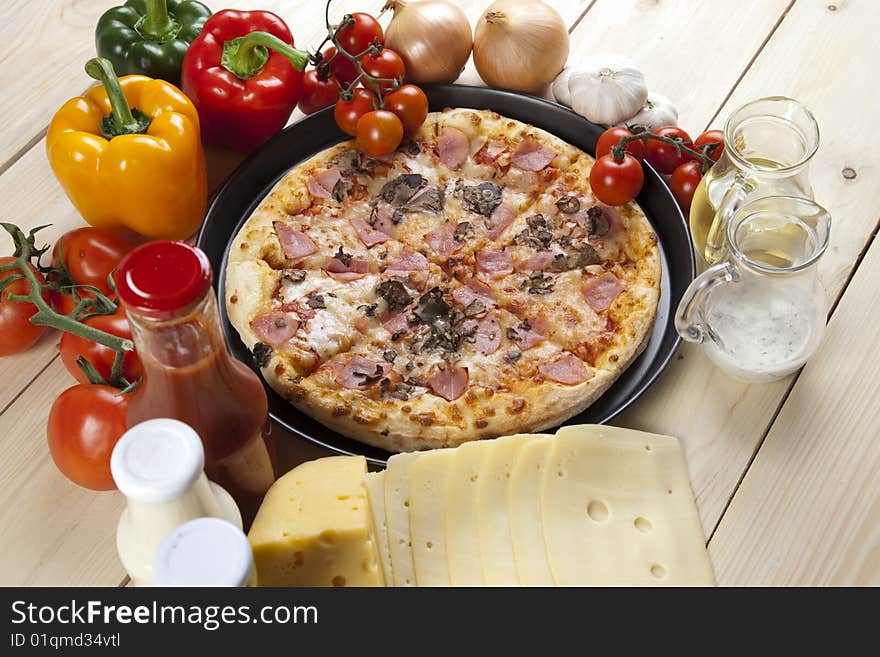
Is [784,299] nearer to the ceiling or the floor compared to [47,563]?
nearer to the ceiling

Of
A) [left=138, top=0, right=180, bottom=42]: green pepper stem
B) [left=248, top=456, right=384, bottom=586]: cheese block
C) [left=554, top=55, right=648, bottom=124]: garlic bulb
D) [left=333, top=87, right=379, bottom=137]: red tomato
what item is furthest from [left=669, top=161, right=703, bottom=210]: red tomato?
[left=138, top=0, right=180, bottom=42]: green pepper stem

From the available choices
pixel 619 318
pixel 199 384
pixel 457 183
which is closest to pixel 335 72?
pixel 457 183

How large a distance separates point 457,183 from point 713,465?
100cm

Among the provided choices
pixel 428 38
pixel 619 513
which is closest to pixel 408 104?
pixel 428 38

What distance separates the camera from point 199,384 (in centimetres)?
167

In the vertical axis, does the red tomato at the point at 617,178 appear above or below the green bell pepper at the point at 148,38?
above

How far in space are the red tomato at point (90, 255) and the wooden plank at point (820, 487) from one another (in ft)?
4.90

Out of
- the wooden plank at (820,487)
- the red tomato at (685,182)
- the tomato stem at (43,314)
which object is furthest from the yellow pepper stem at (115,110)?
the wooden plank at (820,487)

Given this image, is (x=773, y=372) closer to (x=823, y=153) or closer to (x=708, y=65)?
(x=823, y=153)

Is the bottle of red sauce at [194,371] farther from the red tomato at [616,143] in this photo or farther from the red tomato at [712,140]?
the red tomato at [712,140]

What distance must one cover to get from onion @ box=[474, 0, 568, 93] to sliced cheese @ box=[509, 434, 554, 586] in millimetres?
1166

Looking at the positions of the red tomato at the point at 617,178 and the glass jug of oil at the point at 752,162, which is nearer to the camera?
the glass jug of oil at the point at 752,162

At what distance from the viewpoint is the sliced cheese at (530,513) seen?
187cm

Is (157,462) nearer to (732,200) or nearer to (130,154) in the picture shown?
(130,154)
